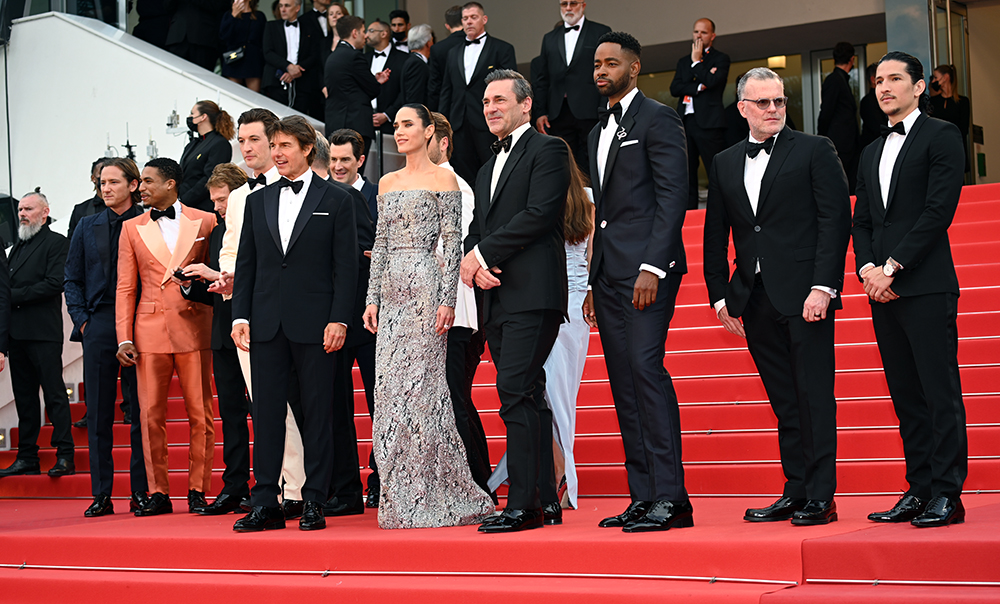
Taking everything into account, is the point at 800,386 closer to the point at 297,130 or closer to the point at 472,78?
the point at 297,130

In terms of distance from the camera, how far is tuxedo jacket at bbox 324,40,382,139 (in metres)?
8.84

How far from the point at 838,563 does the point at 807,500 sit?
53 centimetres

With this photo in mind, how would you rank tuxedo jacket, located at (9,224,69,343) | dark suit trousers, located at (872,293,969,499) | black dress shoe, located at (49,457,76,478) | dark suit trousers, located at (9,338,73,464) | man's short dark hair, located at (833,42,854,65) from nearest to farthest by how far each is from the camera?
dark suit trousers, located at (872,293,969,499), black dress shoe, located at (49,457,76,478), dark suit trousers, located at (9,338,73,464), tuxedo jacket, located at (9,224,69,343), man's short dark hair, located at (833,42,854,65)

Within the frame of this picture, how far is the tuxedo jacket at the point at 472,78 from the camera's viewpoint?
8.92 m

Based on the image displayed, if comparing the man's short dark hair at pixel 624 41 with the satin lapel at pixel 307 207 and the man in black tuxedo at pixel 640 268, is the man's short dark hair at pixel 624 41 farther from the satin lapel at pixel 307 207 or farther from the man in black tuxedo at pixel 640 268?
the satin lapel at pixel 307 207

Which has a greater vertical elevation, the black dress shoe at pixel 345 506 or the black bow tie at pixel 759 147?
the black bow tie at pixel 759 147

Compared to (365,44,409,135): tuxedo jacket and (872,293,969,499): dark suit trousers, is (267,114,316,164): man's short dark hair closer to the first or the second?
(872,293,969,499): dark suit trousers

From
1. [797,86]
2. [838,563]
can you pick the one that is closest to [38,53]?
[797,86]

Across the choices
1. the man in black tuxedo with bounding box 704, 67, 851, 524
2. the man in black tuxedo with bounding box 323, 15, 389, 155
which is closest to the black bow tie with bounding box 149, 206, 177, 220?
the man in black tuxedo with bounding box 704, 67, 851, 524

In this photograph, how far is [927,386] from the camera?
3818mm

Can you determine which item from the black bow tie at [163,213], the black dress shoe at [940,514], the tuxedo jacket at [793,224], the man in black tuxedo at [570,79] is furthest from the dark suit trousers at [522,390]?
the man in black tuxedo at [570,79]

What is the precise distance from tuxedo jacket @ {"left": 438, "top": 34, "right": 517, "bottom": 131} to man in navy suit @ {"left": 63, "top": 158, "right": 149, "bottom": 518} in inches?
143

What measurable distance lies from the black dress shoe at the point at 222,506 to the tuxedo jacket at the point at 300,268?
3.69 feet

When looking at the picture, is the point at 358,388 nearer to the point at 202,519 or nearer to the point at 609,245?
the point at 202,519
